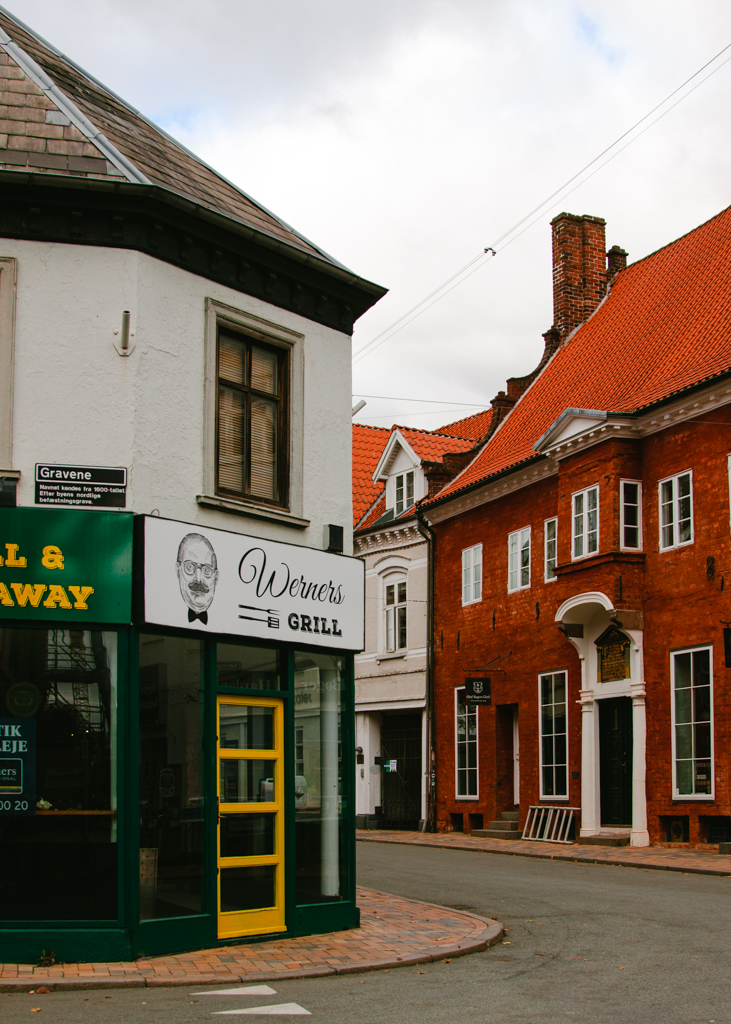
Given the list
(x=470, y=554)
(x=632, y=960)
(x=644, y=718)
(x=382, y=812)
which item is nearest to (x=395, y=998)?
(x=632, y=960)

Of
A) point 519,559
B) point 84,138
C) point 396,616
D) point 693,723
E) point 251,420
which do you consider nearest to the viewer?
point 84,138

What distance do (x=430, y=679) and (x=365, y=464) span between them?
8946 mm

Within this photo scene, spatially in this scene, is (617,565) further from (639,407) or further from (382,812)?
(382,812)

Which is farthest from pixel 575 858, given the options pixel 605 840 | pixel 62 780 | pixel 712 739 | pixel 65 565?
pixel 65 565

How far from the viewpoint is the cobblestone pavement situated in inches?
698

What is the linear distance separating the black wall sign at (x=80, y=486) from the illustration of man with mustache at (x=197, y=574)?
699mm

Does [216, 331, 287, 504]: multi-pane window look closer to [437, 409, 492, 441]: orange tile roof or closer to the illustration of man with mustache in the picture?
the illustration of man with mustache

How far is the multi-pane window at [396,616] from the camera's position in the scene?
105 ft

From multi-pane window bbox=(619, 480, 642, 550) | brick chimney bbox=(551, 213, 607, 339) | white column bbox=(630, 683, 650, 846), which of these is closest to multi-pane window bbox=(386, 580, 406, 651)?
brick chimney bbox=(551, 213, 607, 339)

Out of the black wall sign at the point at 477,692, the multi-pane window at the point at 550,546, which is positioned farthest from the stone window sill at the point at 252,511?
the black wall sign at the point at 477,692

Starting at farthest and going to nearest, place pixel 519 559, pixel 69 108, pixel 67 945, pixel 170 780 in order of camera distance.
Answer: pixel 519 559
pixel 69 108
pixel 170 780
pixel 67 945

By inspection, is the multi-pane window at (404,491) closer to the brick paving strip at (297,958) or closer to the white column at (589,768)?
the white column at (589,768)

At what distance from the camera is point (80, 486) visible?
9.87 meters

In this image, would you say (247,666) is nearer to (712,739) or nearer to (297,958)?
(297,958)
